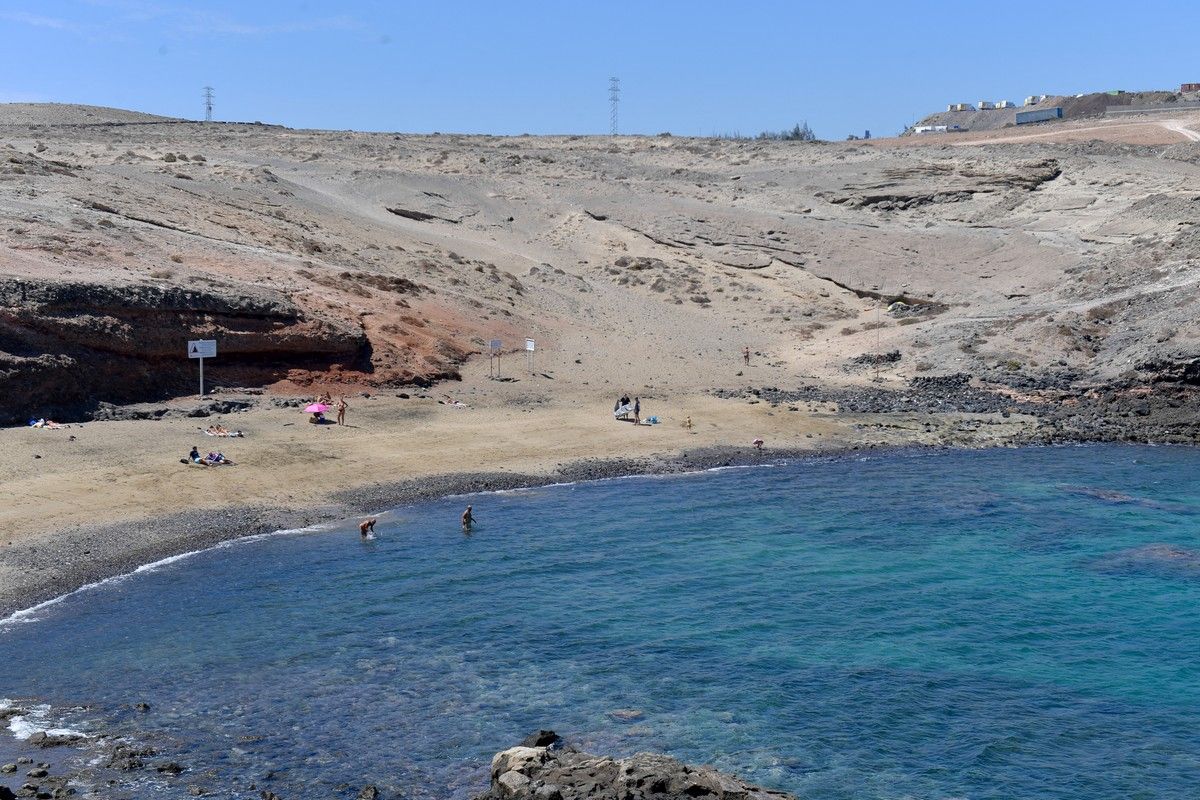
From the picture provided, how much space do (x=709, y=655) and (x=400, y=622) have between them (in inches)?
202

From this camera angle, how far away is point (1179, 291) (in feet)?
133

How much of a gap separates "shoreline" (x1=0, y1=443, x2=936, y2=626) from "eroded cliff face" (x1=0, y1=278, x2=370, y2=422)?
6.25 m

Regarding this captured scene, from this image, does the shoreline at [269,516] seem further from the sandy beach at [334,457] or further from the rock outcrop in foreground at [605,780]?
the rock outcrop in foreground at [605,780]

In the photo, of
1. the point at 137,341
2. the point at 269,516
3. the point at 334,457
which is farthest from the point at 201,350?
the point at 269,516

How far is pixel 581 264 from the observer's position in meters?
53.7

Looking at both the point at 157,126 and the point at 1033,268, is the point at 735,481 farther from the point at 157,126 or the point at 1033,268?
the point at 157,126

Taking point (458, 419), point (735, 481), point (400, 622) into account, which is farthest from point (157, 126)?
point (400, 622)

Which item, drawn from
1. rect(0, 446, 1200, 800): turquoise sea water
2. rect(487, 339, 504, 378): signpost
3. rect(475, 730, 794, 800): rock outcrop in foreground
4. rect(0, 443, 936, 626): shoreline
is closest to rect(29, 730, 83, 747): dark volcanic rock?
rect(0, 446, 1200, 800): turquoise sea water

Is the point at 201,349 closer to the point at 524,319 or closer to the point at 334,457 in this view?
the point at 334,457

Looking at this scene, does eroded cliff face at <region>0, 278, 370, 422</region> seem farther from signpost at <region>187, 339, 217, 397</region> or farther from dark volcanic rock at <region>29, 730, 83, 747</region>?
dark volcanic rock at <region>29, 730, 83, 747</region>

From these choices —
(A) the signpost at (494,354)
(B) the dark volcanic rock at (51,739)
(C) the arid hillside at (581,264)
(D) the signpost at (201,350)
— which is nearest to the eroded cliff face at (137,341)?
(C) the arid hillside at (581,264)

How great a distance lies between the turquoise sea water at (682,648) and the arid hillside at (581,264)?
374 inches

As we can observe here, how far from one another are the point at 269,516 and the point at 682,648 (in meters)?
10.4

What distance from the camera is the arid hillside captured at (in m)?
32.6
